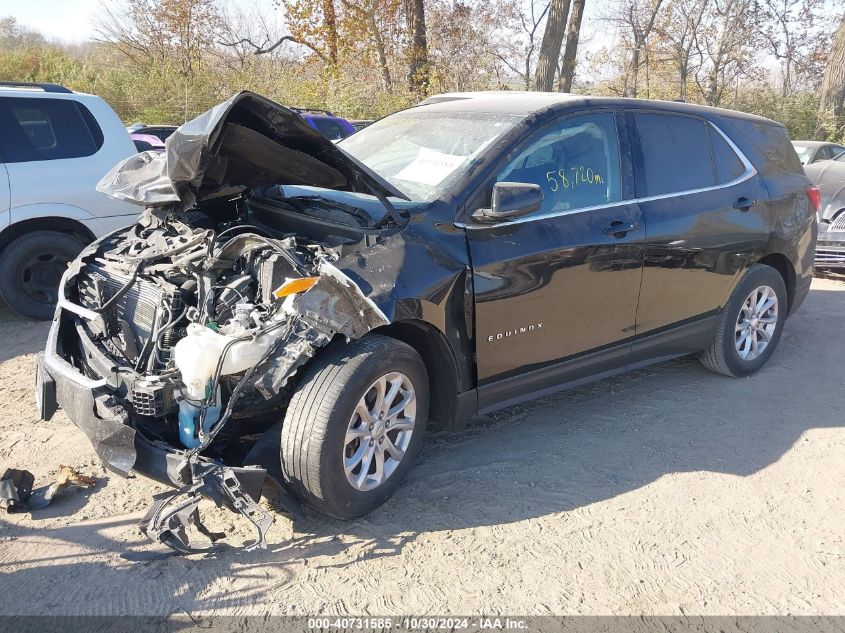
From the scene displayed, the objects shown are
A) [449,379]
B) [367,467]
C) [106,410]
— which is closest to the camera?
[106,410]

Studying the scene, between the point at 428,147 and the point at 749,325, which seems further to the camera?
the point at 749,325

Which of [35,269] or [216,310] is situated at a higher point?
[216,310]

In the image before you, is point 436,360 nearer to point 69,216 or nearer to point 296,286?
point 296,286

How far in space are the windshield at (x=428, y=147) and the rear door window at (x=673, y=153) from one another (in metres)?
1.00

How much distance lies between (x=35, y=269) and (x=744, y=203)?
5.82 meters

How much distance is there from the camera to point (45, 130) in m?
6.34

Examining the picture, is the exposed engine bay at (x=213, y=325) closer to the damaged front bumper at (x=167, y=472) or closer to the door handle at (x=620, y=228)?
the damaged front bumper at (x=167, y=472)

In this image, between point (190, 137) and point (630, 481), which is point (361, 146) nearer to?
point (190, 137)

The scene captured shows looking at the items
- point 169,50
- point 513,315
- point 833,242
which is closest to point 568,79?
point 833,242

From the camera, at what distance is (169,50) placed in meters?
26.4

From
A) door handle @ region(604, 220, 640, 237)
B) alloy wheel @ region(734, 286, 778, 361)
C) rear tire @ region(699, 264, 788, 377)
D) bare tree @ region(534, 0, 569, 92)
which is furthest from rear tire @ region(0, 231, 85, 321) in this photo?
bare tree @ region(534, 0, 569, 92)

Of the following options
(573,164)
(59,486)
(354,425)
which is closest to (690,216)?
(573,164)

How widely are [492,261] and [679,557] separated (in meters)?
1.63

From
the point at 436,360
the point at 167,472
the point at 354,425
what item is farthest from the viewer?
the point at 436,360
